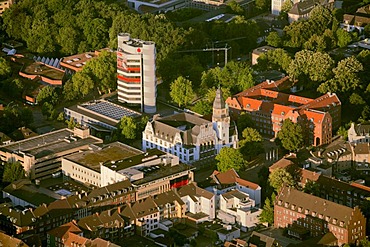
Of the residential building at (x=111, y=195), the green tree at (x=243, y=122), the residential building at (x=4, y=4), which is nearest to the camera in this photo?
the residential building at (x=111, y=195)

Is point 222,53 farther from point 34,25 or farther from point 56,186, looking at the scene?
point 56,186

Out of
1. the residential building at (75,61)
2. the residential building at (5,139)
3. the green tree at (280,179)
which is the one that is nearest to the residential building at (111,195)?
the green tree at (280,179)

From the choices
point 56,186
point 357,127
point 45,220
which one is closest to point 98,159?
point 56,186

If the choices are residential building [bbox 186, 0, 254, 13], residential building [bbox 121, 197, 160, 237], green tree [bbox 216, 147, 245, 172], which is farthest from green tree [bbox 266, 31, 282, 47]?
residential building [bbox 121, 197, 160, 237]

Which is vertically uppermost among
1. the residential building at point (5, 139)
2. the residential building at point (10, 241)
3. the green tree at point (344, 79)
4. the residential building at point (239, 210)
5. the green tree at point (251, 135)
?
the green tree at point (344, 79)

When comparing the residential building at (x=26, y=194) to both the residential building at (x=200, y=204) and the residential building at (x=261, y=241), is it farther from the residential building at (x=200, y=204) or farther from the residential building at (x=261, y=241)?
the residential building at (x=261, y=241)

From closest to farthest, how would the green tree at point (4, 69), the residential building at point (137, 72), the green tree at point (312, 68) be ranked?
the residential building at point (137, 72) → the green tree at point (312, 68) → the green tree at point (4, 69)
